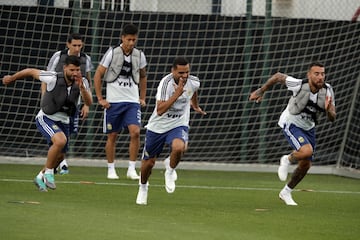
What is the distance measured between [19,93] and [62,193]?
5767 millimetres

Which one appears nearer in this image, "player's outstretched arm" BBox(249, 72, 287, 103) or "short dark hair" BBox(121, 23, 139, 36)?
"player's outstretched arm" BBox(249, 72, 287, 103)

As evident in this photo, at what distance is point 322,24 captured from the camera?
19922 millimetres

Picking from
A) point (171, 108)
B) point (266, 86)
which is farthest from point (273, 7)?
point (171, 108)

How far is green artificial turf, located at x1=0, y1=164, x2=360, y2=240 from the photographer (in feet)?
33.6

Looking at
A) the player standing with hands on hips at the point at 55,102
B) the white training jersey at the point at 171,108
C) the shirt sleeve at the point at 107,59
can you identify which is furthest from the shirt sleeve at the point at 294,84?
the shirt sleeve at the point at 107,59

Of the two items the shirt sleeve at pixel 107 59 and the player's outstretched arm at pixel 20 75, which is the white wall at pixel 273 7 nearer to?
the shirt sleeve at pixel 107 59

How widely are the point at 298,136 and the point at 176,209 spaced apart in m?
2.32

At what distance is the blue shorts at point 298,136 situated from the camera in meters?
14.2

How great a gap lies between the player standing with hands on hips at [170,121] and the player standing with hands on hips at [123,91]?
8.86ft

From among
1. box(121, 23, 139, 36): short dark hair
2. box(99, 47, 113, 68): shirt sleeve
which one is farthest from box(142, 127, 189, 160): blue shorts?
box(99, 47, 113, 68): shirt sleeve

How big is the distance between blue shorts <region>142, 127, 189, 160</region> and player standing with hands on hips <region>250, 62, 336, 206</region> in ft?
3.30

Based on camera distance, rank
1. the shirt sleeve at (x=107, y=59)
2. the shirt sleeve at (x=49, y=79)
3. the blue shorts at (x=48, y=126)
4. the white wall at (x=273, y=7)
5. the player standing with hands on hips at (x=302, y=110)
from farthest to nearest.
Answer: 1. the white wall at (x=273, y=7)
2. the shirt sleeve at (x=107, y=59)
3. the player standing with hands on hips at (x=302, y=110)
4. the blue shorts at (x=48, y=126)
5. the shirt sleeve at (x=49, y=79)

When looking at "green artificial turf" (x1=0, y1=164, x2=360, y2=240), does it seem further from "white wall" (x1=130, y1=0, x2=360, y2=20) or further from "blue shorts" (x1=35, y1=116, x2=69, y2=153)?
"white wall" (x1=130, y1=0, x2=360, y2=20)

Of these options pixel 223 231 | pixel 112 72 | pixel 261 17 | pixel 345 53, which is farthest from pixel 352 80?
pixel 223 231
